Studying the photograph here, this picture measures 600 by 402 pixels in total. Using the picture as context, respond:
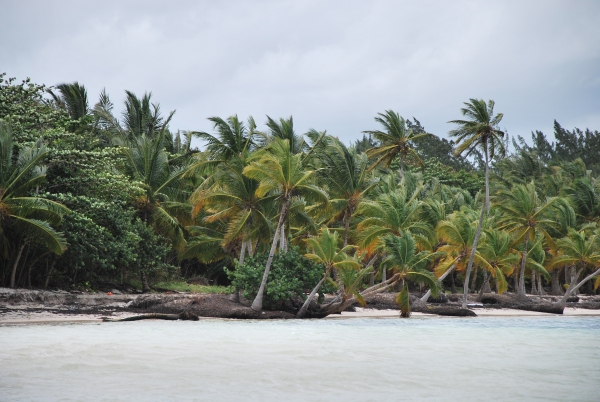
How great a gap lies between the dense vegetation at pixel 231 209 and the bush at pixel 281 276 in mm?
57

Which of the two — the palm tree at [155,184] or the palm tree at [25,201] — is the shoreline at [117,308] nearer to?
the palm tree at [25,201]

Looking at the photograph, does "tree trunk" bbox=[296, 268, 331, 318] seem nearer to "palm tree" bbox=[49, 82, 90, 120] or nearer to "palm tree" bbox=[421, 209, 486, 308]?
"palm tree" bbox=[421, 209, 486, 308]

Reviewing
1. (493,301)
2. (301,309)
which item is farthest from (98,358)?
(493,301)

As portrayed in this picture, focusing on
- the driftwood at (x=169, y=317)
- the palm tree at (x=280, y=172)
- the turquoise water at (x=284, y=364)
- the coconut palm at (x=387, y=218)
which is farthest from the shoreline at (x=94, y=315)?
the palm tree at (x=280, y=172)

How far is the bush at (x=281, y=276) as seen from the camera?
2036 cm

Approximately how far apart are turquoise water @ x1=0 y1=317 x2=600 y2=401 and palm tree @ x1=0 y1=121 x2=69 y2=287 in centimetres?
334

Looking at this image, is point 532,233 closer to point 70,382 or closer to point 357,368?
point 357,368

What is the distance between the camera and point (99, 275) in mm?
24812

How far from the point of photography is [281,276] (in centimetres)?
2067

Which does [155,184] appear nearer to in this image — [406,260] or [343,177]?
[343,177]

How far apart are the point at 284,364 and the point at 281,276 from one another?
10.8 meters

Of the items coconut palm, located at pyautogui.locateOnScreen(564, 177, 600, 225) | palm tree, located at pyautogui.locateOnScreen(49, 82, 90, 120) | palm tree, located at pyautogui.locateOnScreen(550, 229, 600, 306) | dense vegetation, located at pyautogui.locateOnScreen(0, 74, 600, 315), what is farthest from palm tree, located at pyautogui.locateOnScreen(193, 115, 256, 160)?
coconut palm, located at pyautogui.locateOnScreen(564, 177, 600, 225)

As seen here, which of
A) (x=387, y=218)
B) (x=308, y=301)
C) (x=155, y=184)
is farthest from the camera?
(x=155, y=184)

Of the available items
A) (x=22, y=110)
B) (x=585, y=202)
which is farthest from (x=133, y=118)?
(x=585, y=202)
